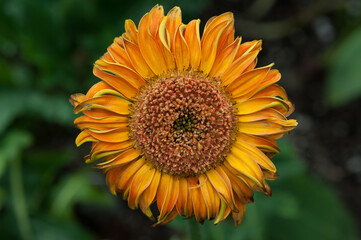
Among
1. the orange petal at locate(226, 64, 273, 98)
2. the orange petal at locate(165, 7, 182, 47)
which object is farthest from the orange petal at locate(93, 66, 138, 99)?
the orange petal at locate(226, 64, 273, 98)

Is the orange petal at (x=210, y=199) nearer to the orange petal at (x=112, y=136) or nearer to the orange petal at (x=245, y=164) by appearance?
the orange petal at (x=245, y=164)

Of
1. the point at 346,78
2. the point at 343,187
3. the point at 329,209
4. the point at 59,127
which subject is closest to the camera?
the point at 329,209

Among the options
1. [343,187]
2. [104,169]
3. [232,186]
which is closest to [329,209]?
[343,187]

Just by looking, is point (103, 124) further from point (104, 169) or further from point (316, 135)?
point (316, 135)

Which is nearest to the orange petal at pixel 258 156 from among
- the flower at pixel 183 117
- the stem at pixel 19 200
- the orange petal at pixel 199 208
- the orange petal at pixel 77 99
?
the flower at pixel 183 117

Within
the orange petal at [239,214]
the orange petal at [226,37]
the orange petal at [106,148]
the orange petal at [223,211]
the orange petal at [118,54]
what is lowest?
the orange petal at [239,214]

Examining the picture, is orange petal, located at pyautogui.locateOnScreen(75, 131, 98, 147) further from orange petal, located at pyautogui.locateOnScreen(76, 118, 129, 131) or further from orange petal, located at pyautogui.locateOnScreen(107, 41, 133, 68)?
orange petal, located at pyautogui.locateOnScreen(107, 41, 133, 68)
